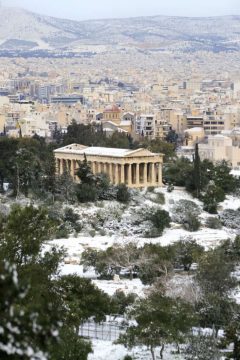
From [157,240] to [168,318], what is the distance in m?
16.5

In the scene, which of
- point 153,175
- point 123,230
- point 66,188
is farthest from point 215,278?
point 153,175

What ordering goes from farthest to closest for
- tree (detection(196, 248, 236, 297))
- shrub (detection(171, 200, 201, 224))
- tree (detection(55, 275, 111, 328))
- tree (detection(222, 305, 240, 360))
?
shrub (detection(171, 200, 201, 224)), tree (detection(196, 248, 236, 297)), tree (detection(55, 275, 111, 328)), tree (detection(222, 305, 240, 360))

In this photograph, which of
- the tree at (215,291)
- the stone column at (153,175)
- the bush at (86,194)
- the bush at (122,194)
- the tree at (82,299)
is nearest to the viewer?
the tree at (82,299)

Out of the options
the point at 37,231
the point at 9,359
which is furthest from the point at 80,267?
the point at 9,359

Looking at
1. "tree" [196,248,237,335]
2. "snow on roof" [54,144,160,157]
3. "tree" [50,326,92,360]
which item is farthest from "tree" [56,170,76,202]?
"tree" [50,326,92,360]

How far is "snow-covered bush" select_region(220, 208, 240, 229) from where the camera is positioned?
42300 mm

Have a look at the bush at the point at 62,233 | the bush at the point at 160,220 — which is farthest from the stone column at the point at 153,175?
the bush at the point at 62,233

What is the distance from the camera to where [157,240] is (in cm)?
3856

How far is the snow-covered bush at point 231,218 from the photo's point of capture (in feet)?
139

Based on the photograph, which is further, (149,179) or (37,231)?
(149,179)

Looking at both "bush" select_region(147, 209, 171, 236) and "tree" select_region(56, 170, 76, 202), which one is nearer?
"bush" select_region(147, 209, 171, 236)

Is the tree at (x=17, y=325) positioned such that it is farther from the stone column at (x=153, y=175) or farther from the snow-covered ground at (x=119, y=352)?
the stone column at (x=153, y=175)

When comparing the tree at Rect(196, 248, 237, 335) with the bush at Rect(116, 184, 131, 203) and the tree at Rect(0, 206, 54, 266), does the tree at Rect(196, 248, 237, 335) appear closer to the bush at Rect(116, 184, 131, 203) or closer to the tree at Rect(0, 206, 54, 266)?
the tree at Rect(0, 206, 54, 266)

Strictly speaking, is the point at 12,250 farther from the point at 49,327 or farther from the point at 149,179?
the point at 149,179
